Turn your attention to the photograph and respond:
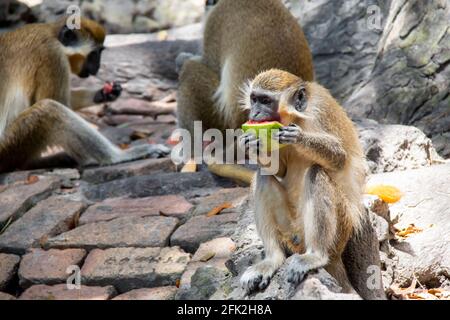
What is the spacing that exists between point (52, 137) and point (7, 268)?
8.53 feet

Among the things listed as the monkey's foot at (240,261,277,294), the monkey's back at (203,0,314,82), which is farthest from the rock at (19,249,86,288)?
the monkey's back at (203,0,314,82)

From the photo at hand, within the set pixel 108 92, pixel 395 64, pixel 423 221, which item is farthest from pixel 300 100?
pixel 108 92

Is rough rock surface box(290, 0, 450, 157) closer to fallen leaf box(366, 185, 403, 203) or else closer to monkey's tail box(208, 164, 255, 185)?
fallen leaf box(366, 185, 403, 203)

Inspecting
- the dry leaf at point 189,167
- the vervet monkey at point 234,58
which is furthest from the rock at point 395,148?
the dry leaf at point 189,167

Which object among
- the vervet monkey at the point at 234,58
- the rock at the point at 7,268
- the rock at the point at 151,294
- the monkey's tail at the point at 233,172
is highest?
the vervet monkey at the point at 234,58

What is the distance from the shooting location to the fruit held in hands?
376cm

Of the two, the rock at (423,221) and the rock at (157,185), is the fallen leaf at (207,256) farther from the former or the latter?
the rock at (157,185)

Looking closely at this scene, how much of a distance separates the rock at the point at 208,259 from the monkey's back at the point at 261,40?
7.16 ft

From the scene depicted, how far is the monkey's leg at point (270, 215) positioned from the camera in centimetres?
399

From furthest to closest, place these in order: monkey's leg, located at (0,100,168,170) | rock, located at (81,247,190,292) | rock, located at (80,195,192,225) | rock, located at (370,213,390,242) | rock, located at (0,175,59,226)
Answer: monkey's leg, located at (0,100,168,170) → rock, located at (0,175,59,226) → rock, located at (80,195,192,225) → rock, located at (370,213,390,242) → rock, located at (81,247,190,292)

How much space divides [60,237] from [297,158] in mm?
2034

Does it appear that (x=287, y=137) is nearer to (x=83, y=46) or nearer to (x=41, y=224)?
(x=41, y=224)

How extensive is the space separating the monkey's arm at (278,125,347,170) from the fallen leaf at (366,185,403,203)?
1315 mm

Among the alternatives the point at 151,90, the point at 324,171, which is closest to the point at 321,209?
the point at 324,171
